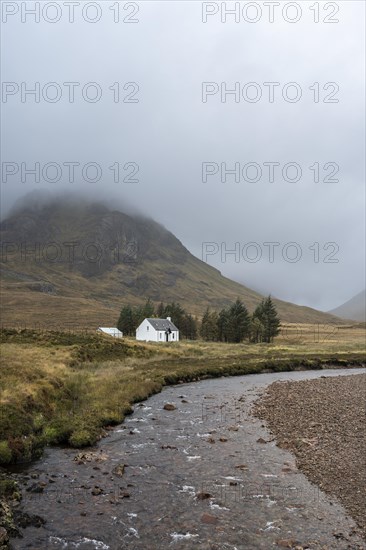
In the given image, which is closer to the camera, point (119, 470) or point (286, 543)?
point (286, 543)

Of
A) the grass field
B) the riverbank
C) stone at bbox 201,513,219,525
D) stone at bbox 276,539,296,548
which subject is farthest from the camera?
the grass field

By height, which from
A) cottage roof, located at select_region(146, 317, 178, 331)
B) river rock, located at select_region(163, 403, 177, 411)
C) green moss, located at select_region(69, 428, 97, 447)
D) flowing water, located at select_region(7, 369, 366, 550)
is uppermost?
cottage roof, located at select_region(146, 317, 178, 331)

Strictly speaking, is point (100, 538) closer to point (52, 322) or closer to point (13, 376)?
point (13, 376)

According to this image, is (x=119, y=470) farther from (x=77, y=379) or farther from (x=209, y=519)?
(x=77, y=379)

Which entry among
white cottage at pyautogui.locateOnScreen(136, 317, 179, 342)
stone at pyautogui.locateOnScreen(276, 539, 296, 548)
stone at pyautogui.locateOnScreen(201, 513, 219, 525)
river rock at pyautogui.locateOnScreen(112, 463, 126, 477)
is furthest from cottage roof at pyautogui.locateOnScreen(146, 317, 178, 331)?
stone at pyautogui.locateOnScreen(276, 539, 296, 548)

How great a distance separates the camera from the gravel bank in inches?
747

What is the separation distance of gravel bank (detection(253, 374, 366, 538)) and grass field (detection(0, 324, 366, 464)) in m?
11.8

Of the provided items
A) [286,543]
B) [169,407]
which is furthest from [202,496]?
[169,407]

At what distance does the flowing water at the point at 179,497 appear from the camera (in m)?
14.5

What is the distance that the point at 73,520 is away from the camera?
51.1ft

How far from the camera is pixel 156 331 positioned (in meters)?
114

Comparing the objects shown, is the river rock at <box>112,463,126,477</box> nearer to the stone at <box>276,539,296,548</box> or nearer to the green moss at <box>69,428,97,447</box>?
the green moss at <box>69,428,97,447</box>

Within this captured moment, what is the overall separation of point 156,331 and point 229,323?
79.3ft

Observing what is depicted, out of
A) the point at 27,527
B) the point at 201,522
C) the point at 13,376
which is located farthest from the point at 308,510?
the point at 13,376
